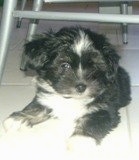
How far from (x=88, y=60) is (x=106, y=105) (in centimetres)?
27

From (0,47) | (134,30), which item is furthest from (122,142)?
(134,30)

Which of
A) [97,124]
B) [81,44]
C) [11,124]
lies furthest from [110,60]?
[11,124]

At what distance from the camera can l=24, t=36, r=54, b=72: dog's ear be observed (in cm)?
199

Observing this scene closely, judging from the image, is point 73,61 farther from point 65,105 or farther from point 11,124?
point 11,124

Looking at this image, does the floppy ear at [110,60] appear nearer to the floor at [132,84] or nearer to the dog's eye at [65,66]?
the dog's eye at [65,66]

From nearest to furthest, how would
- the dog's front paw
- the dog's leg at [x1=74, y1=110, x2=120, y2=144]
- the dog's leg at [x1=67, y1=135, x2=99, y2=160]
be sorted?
the dog's leg at [x1=67, y1=135, x2=99, y2=160]
the dog's leg at [x1=74, y1=110, x2=120, y2=144]
the dog's front paw

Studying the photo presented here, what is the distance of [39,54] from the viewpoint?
1.99 m

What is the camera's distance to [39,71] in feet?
6.67

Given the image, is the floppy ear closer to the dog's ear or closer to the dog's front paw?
the dog's ear

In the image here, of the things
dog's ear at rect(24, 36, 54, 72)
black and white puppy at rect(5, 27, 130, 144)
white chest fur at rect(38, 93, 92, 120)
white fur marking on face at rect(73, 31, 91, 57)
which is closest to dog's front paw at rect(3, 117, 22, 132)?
black and white puppy at rect(5, 27, 130, 144)

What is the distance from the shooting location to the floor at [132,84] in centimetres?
203

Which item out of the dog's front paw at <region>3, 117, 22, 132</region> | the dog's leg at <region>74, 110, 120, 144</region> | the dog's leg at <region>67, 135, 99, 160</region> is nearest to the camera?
the dog's leg at <region>67, 135, 99, 160</region>

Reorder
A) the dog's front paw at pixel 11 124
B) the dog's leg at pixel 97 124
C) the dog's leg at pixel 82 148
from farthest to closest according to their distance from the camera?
1. the dog's front paw at pixel 11 124
2. the dog's leg at pixel 97 124
3. the dog's leg at pixel 82 148

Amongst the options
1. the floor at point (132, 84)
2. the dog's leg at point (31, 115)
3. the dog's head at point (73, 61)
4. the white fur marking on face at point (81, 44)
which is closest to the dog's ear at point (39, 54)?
the dog's head at point (73, 61)
